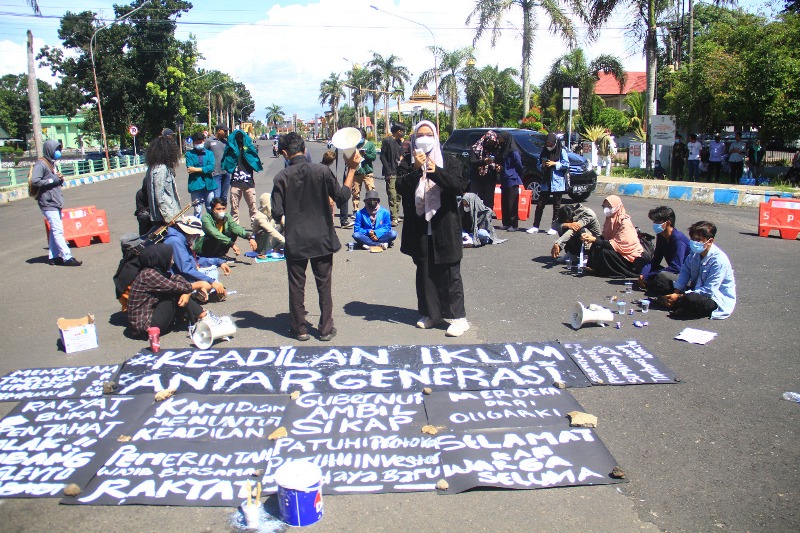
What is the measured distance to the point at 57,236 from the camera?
33.1ft

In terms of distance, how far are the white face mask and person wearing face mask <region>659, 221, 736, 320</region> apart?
2.91 m

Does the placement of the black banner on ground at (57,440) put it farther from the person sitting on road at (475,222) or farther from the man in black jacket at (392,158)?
the man in black jacket at (392,158)

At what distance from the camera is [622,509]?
363 centimetres

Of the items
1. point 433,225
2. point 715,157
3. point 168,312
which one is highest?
point 715,157

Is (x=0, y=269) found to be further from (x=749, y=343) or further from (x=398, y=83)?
(x=398, y=83)

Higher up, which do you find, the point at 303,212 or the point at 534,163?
the point at 534,163

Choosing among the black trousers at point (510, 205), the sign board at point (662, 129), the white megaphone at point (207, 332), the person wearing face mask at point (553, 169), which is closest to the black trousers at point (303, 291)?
the white megaphone at point (207, 332)

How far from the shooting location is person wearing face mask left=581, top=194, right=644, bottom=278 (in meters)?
8.59

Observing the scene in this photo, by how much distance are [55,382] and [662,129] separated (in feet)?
68.2

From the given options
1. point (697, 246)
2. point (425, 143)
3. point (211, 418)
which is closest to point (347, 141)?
point (425, 143)

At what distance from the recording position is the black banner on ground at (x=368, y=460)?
388cm

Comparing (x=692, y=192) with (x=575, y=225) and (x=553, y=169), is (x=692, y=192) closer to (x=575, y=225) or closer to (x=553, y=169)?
(x=553, y=169)

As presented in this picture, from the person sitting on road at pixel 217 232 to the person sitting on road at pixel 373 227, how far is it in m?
2.18

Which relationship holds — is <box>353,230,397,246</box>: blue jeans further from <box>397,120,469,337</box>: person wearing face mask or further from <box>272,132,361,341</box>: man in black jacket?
<box>272,132,361,341</box>: man in black jacket
